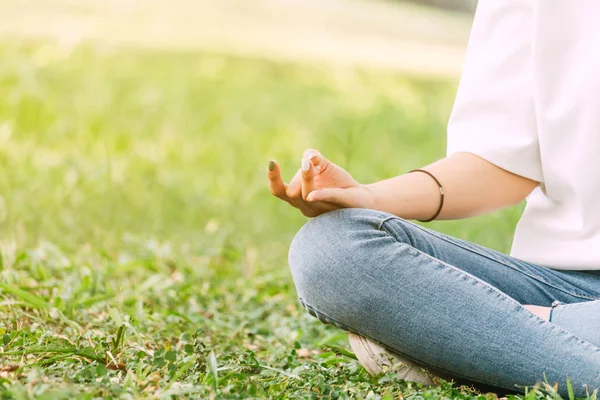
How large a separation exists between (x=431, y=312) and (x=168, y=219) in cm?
239

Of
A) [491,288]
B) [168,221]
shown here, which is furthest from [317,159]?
[168,221]

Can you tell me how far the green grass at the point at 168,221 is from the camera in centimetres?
189

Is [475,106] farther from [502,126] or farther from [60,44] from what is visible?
[60,44]

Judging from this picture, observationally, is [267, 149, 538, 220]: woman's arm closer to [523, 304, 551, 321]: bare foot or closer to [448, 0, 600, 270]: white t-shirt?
[448, 0, 600, 270]: white t-shirt

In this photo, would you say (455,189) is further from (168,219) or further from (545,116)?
(168,219)

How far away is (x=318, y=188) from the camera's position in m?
1.91

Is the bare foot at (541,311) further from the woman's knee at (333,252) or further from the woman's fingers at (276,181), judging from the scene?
the woman's fingers at (276,181)

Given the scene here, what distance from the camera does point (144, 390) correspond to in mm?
1671

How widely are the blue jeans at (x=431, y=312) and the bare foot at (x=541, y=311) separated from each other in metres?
0.04

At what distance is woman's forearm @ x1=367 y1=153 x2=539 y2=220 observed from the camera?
80.1 inches

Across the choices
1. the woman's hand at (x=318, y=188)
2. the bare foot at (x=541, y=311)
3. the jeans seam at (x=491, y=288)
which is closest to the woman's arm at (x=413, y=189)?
the woman's hand at (x=318, y=188)

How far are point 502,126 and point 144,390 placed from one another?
3.31 ft

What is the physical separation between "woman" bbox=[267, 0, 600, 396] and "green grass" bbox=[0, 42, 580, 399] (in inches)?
4.2

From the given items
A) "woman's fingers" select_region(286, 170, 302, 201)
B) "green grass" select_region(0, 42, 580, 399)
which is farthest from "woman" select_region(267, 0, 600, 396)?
"green grass" select_region(0, 42, 580, 399)
